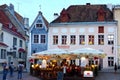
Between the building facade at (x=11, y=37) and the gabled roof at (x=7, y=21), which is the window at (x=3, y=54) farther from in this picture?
the gabled roof at (x=7, y=21)

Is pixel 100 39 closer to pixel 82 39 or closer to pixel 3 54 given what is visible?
pixel 82 39

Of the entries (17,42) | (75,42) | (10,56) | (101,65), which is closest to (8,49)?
(10,56)

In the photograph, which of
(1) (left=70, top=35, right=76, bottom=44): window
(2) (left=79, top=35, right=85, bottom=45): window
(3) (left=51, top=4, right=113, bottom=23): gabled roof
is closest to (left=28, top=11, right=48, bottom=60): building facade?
(3) (left=51, top=4, right=113, bottom=23): gabled roof

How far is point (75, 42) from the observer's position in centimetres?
6122

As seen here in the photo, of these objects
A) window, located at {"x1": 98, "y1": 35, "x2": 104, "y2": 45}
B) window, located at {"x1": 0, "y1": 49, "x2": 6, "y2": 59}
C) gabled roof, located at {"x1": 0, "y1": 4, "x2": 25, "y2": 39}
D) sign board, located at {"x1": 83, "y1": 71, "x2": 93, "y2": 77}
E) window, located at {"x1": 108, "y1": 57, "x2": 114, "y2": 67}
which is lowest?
sign board, located at {"x1": 83, "y1": 71, "x2": 93, "y2": 77}

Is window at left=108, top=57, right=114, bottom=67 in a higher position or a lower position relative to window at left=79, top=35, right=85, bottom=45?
lower

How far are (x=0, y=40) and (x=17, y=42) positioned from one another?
34.9 ft

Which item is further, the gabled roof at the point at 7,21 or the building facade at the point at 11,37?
the gabled roof at the point at 7,21

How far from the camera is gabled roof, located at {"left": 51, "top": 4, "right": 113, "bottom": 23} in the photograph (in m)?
61.8

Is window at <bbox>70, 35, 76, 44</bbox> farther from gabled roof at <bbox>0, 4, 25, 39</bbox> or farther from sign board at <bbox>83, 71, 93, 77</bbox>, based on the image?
sign board at <bbox>83, 71, 93, 77</bbox>

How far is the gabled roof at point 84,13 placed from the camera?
6178 cm

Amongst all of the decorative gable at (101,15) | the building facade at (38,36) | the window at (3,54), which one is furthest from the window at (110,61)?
the window at (3,54)

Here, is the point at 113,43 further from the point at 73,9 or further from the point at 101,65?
the point at 73,9

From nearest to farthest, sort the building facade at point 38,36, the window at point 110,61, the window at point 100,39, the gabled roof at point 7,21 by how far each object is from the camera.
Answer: the window at point 110,61, the window at point 100,39, the building facade at point 38,36, the gabled roof at point 7,21
